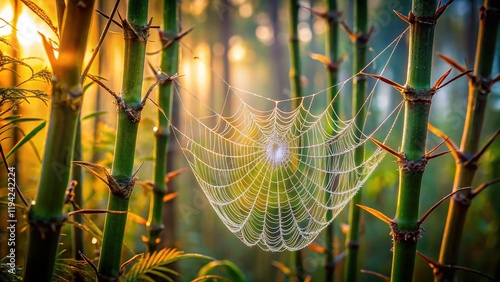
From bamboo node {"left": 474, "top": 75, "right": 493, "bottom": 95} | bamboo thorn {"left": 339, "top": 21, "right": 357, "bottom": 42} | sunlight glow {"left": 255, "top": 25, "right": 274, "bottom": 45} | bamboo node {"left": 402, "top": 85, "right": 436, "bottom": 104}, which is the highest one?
sunlight glow {"left": 255, "top": 25, "right": 274, "bottom": 45}

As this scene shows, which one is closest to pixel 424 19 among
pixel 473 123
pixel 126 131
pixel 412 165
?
pixel 412 165

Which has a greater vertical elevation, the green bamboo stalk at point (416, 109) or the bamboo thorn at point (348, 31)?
the bamboo thorn at point (348, 31)

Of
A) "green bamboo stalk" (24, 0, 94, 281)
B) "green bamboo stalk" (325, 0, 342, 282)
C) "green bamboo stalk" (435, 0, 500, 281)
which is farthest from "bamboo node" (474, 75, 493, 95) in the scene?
"green bamboo stalk" (24, 0, 94, 281)

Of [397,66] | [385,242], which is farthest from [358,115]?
[397,66]

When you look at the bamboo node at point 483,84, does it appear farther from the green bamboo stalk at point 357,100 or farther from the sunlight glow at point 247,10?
the sunlight glow at point 247,10

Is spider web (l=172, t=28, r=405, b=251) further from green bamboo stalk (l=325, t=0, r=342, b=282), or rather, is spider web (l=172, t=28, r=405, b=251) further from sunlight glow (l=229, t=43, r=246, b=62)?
sunlight glow (l=229, t=43, r=246, b=62)

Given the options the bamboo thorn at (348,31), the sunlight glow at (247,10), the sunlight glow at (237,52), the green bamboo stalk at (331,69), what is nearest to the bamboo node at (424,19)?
the bamboo thorn at (348,31)

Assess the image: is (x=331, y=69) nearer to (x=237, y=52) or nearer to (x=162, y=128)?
(x=162, y=128)
